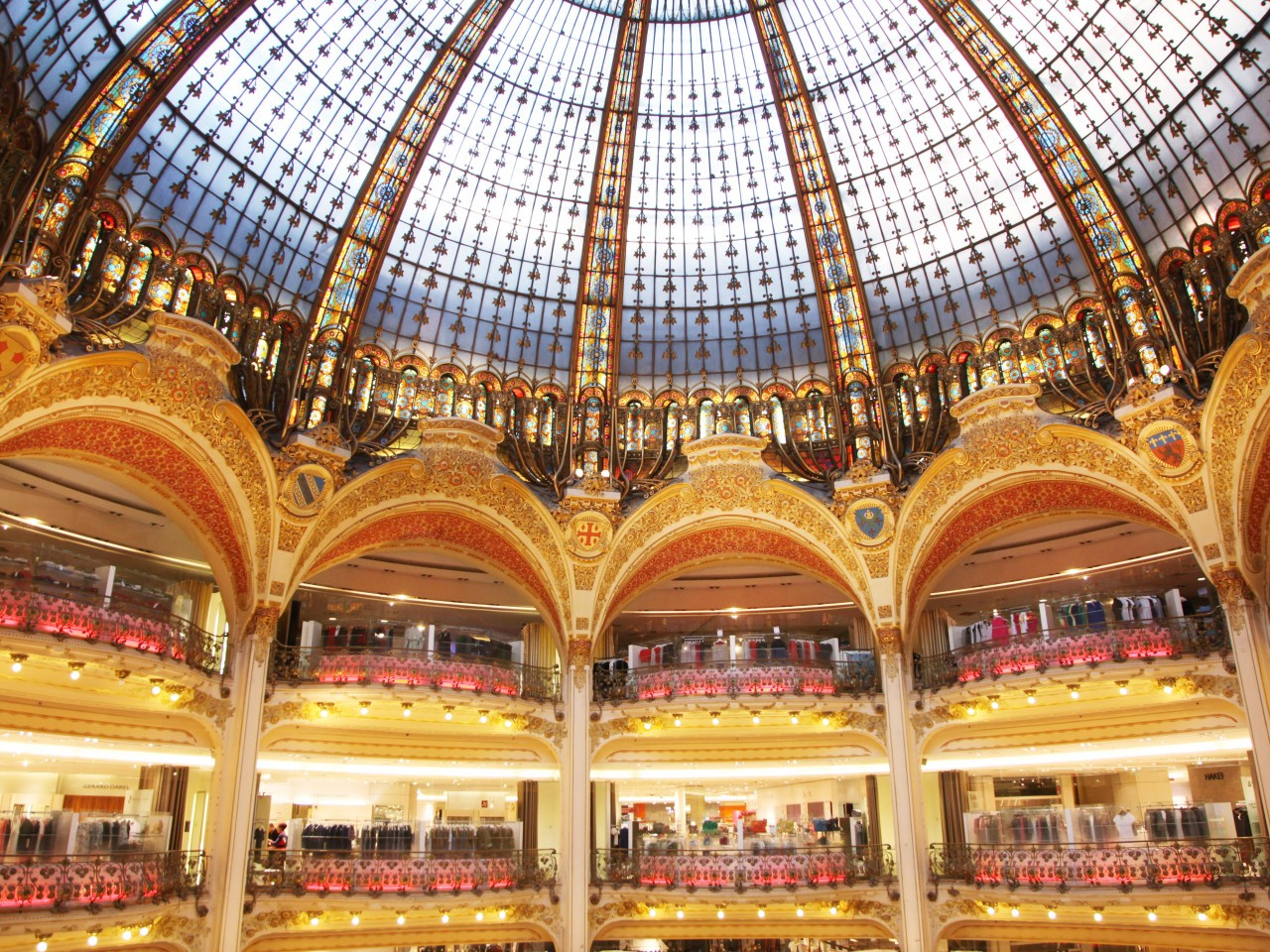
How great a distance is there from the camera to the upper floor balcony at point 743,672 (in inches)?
1126

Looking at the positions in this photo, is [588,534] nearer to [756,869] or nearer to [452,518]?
[452,518]

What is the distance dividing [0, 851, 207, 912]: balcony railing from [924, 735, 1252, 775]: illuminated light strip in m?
19.5

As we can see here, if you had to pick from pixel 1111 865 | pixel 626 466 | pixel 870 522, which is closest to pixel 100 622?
pixel 626 466

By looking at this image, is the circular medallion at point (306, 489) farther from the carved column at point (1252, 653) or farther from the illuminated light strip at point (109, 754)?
the carved column at point (1252, 653)

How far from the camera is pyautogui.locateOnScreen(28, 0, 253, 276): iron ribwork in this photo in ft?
70.0

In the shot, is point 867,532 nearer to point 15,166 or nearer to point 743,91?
point 743,91

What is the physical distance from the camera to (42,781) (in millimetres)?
27438

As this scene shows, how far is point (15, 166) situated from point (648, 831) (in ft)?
79.7

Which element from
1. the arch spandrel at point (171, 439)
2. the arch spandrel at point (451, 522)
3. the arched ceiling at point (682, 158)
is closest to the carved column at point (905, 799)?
the arched ceiling at point (682, 158)

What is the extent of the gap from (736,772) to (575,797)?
17.1 ft

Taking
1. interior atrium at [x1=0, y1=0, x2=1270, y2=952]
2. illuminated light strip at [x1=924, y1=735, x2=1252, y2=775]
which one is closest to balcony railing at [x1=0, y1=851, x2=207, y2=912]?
interior atrium at [x1=0, y1=0, x2=1270, y2=952]

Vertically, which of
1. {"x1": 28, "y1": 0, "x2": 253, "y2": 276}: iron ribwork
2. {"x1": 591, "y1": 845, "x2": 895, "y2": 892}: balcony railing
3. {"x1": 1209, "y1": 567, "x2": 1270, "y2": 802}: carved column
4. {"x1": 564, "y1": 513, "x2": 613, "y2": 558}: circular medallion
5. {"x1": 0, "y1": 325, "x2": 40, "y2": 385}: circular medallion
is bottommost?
{"x1": 591, "y1": 845, "x2": 895, "y2": 892}: balcony railing

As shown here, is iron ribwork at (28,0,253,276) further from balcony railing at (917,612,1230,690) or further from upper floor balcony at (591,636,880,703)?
balcony railing at (917,612,1230,690)

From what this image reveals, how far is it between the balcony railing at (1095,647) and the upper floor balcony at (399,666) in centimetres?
1218
